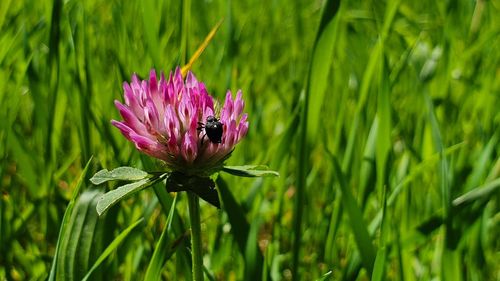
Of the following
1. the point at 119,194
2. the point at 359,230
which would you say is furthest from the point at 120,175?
the point at 359,230

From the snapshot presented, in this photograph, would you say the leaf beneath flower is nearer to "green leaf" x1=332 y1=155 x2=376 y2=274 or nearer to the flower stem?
the flower stem

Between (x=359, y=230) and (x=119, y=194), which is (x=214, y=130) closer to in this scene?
(x=119, y=194)

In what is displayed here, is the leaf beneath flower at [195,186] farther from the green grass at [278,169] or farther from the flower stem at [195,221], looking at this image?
the green grass at [278,169]

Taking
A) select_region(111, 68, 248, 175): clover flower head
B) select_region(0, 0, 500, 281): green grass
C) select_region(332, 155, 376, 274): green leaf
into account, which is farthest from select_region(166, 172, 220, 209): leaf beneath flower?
select_region(332, 155, 376, 274): green leaf

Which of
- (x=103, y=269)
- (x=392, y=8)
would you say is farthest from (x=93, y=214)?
(x=392, y=8)

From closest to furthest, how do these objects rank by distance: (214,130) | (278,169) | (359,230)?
(214,130) → (359,230) → (278,169)

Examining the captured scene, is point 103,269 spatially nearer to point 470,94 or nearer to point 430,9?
point 470,94

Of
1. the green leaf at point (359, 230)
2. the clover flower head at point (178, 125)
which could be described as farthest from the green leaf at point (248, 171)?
the green leaf at point (359, 230)

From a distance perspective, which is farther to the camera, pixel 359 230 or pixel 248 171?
pixel 359 230
